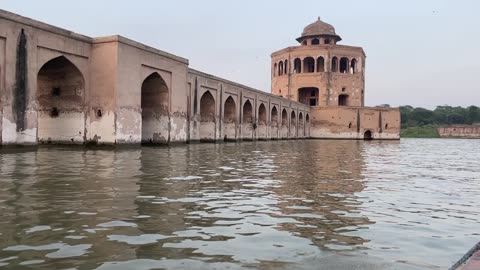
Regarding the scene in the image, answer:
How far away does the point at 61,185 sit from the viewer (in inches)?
251

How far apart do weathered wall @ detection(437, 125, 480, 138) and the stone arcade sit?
153 ft

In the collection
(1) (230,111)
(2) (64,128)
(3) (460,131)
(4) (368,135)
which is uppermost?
(1) (230,111)

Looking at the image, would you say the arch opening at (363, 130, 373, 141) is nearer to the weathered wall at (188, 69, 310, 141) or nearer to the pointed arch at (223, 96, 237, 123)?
the weathered wall at (188, 69, 310, 141)

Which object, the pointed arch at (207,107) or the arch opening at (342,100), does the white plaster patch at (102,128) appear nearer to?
the pointed arch at (207,107)

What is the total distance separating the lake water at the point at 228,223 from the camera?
309 centimetres

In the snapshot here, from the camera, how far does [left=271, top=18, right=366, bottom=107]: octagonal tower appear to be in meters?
51.3

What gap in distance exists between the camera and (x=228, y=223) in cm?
427

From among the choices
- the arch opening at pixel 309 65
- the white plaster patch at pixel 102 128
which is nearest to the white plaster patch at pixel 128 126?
the white plaster patch at pixel 102 128

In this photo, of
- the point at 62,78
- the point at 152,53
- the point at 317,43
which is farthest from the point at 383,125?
the point at 62,78

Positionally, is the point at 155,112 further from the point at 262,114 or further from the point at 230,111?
the point at 262,114

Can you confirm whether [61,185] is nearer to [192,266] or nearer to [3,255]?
[3,255]

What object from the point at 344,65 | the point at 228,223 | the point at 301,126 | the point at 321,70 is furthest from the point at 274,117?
the point at 228,223

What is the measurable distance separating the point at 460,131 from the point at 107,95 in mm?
69017

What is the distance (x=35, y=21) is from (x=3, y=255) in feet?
44.7
